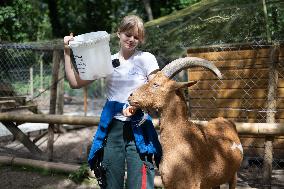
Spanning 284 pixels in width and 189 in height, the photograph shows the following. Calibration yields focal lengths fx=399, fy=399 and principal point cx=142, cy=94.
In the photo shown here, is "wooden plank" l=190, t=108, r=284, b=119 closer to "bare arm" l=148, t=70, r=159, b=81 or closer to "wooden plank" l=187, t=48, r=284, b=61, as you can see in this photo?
"wooden plank" l=187, t=48, r=284, b=61

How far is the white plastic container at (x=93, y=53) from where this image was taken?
2.64 metres

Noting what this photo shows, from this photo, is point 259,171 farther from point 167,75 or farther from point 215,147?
point 167,75

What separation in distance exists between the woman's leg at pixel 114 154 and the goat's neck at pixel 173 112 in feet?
1.29

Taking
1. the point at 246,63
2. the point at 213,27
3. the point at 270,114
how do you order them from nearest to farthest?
1. the point at 270,114
2. the point at 246,63
3. the point at 213,27

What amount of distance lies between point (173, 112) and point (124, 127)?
44cm

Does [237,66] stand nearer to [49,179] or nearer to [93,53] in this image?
[49,179]

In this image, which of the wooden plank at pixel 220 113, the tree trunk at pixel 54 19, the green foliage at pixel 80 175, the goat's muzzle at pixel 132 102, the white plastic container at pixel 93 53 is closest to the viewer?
the white plastic container at pixel 93 53

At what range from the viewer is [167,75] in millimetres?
2971

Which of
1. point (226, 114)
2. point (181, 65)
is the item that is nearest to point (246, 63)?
point (226, 114)

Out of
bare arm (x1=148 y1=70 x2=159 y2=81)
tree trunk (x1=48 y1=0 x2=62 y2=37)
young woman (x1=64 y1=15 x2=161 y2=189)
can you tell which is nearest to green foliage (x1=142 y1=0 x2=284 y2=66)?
bare arm (x1=148 y1=70 x2=159 y2=81)

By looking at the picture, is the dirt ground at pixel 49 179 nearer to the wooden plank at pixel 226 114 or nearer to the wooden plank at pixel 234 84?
the wooden plank at pixel 226 114

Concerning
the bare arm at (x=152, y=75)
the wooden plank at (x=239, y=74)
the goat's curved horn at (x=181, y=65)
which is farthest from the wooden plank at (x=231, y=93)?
the bare arm at (x=152, y=75)

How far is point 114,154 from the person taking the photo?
110 inches

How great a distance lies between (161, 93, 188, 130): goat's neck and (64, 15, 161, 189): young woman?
22 centimetres
